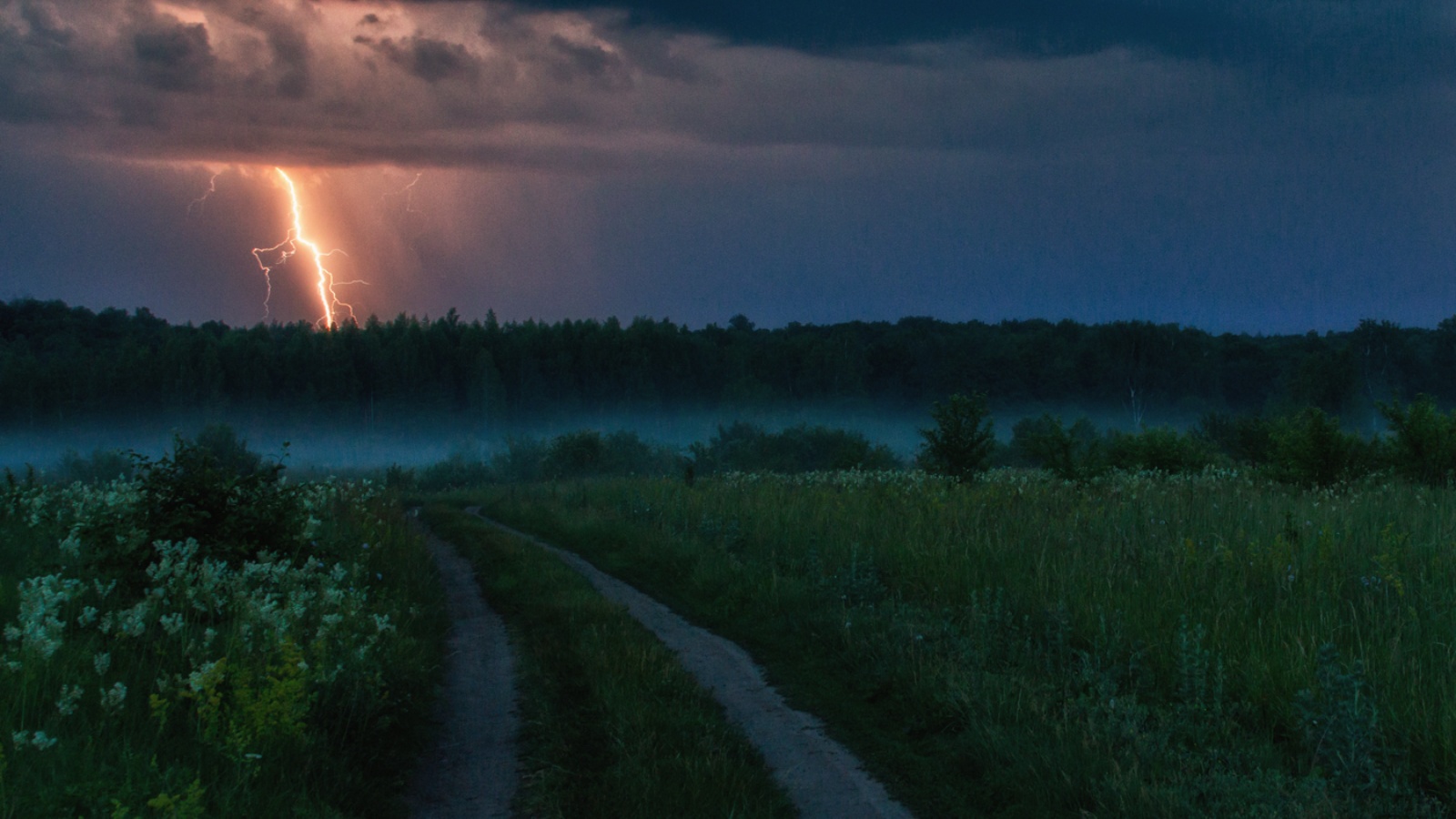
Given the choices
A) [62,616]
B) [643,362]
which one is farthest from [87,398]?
[62,616]

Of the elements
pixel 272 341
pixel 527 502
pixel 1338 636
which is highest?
pixel 272 341

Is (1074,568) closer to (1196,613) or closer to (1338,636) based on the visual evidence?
(1196,613)

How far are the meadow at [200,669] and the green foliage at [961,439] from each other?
16.3 metres

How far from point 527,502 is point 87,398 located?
248 ft

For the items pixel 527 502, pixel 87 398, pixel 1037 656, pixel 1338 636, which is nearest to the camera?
pixel 1338 636

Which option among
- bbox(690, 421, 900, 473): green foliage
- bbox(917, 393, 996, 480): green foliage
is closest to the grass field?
bbox(917, 393, 996, 480): green foliage

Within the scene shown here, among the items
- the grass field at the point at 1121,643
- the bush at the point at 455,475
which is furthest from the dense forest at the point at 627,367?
the grass field at the point at 1121,643

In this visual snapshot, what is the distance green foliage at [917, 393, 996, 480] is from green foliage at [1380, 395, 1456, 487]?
8686 mm

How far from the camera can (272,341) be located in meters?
116

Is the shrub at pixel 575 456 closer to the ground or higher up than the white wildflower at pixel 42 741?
closer to the ground

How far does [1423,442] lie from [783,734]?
1948cm

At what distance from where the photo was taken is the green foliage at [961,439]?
23.9 metres

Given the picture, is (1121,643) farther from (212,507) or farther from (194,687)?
(212,507)

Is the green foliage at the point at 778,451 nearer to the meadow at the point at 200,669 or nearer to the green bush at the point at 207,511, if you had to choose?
the green bush at the point at 207,511
